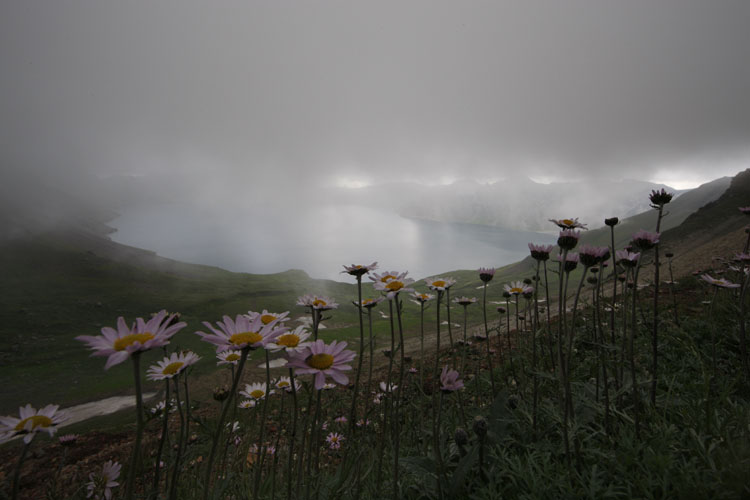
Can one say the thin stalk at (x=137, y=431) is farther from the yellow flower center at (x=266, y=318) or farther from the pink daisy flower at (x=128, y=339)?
the yellow flower center at (x=266, y=318)

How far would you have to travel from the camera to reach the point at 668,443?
221 cm

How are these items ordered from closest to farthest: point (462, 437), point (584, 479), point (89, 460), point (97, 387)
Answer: point (584, 479) < point (462, 437) < point (89, 460) < point (97, 387)

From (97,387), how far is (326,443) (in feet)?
136

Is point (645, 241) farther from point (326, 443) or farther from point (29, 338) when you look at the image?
point (29, 338)

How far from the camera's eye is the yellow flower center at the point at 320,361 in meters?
1.75

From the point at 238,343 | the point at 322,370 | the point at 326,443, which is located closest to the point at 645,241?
the point at 322,370

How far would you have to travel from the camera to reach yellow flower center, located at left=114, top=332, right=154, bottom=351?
Answer: 151 cm

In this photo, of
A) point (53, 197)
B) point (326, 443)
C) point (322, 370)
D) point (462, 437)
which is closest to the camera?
point (322, 370)

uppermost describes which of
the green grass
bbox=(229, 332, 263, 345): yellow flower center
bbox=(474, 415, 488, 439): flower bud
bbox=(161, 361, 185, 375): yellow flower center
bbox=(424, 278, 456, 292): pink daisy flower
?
bbox=(424, 278, 456, 292): pink daisy flower

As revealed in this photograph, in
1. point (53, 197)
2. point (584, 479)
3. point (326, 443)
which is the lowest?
point (326, 443)

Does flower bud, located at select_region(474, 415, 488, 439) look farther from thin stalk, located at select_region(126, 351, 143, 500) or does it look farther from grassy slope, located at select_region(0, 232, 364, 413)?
grassy slope, located at select_region(0, 232, 364, 413)

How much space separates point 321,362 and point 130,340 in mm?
1003

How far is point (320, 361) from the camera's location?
1770mm

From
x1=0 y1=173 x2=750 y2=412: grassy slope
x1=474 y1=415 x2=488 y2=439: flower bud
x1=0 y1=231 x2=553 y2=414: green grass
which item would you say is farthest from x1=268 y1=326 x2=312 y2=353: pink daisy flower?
x1=0 y1=231 x2=553 y2=414: green grass
